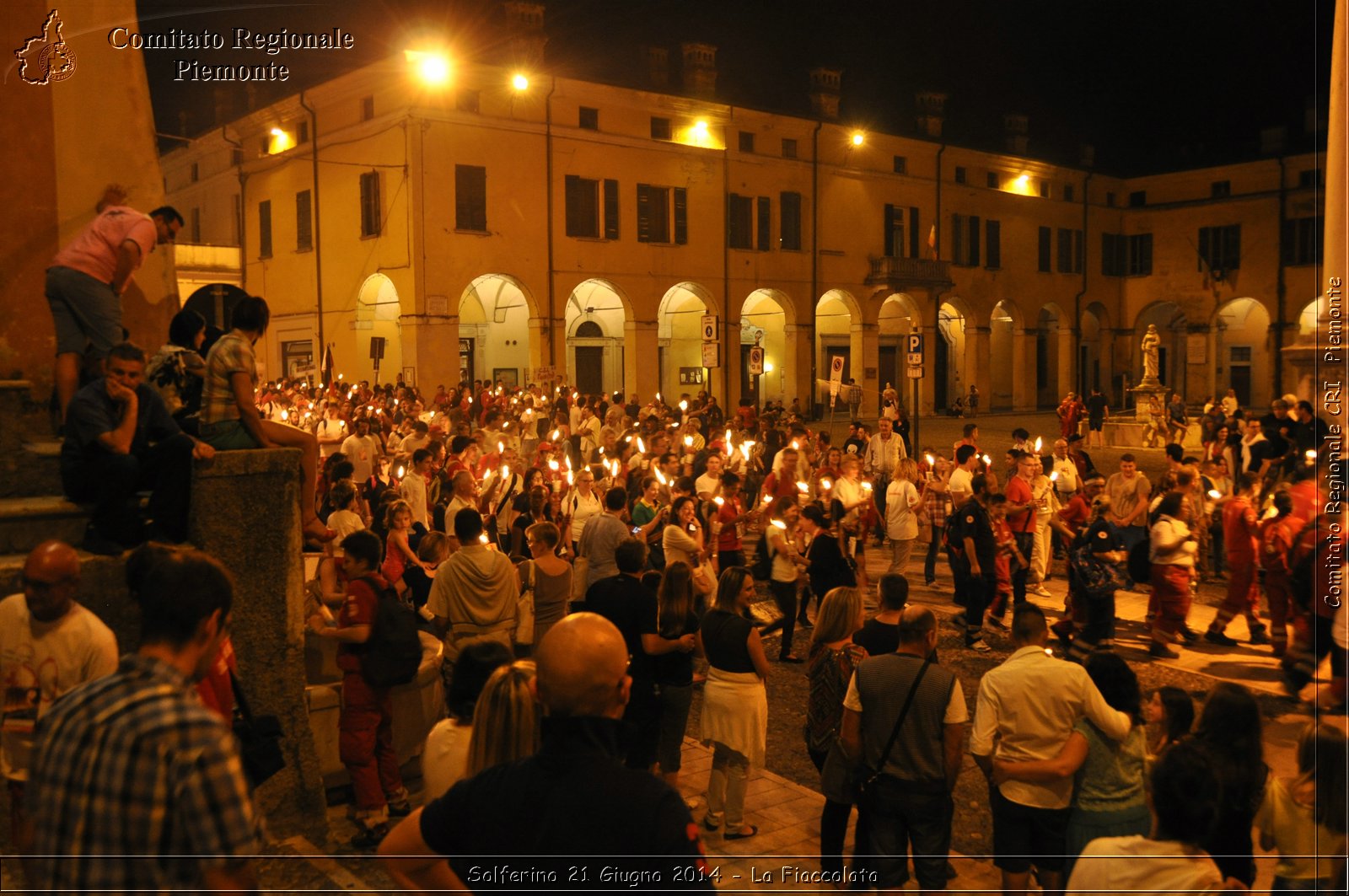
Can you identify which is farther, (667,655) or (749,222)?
(749,222)

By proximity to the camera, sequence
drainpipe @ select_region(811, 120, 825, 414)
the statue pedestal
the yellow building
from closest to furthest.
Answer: the statue pedestal < the yellow building < drainpipe @ select_region(811, 120, 825, 414)

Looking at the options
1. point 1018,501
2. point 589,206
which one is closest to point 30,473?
point 1018,501

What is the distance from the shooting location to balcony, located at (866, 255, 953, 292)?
39938mm

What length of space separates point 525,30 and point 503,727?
104ft

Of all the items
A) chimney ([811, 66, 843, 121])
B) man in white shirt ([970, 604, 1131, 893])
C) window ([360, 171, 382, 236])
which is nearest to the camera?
man in white shirt ([970, 604, 1131, 893])

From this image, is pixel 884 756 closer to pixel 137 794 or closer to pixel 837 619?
pixel 837 619

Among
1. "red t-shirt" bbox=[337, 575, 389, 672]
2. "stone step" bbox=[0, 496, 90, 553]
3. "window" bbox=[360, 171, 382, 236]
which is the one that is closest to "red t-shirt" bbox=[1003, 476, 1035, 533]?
"red t-shirt" bbox=[337, 575, 389, 672]

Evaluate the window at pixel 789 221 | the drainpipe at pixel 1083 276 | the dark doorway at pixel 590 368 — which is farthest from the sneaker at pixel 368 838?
the drainpipe at pixel 1083 276

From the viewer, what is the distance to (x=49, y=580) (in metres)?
3.89

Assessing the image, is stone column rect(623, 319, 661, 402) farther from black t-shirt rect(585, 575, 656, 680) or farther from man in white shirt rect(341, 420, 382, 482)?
black t-shirt rect(585, 575, 656, 680)

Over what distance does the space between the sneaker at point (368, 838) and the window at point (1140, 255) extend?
→ 52.3 meters

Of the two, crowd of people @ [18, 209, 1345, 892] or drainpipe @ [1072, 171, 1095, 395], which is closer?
crowd of people @ [18, 209, 1345, 892]

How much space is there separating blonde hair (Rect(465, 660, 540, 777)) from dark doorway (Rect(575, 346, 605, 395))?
108 feet

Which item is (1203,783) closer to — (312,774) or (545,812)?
(545,812)
